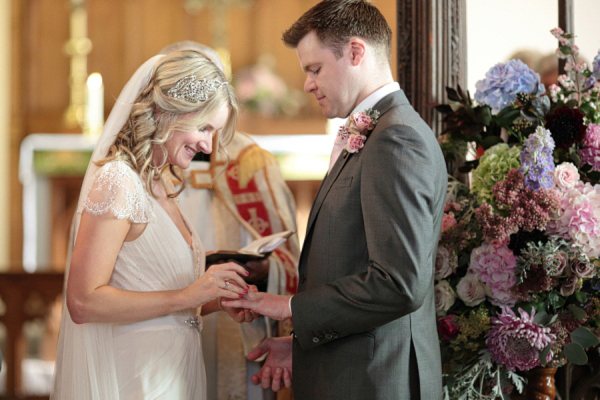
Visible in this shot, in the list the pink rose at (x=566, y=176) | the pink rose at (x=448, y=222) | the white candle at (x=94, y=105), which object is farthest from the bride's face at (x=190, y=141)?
the white candle at (x=94, y=105)

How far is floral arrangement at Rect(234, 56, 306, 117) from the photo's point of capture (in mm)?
5500

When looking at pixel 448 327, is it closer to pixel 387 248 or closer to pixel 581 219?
pixel 581 219

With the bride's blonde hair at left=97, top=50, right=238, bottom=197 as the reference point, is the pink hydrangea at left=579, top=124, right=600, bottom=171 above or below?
below

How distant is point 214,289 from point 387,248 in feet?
1.86

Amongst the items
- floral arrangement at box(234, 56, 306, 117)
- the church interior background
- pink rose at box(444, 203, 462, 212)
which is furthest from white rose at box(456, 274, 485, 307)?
floral arrangement at box(234, 56, 306, 117)

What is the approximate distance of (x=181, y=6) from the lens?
5695mm

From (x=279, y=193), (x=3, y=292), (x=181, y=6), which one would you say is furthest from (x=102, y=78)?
(x=279, y=193)

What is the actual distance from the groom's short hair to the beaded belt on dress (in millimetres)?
954

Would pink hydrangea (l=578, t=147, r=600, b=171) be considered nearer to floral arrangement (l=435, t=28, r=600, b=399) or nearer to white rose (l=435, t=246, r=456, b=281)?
floral arrangement (l=435, t=28, r=600, b=399)

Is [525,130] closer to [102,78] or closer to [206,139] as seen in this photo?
[206,139]

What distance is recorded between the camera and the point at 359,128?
1753 mm

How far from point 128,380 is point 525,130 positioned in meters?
1.55

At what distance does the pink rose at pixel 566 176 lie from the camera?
2.01 metres

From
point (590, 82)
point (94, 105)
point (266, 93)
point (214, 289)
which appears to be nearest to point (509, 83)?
point (590, 82)
